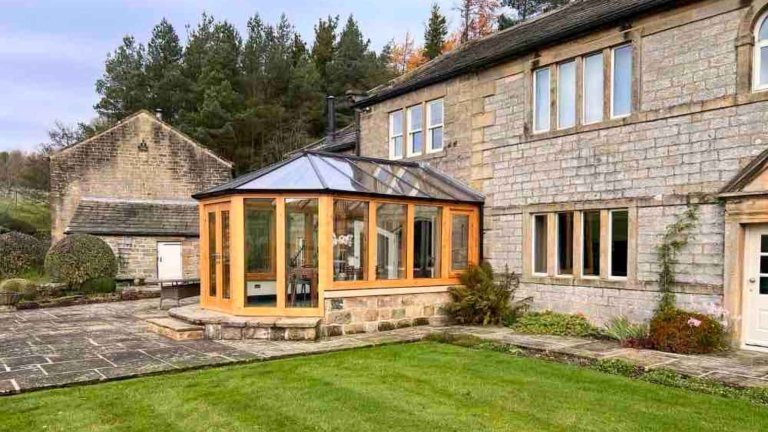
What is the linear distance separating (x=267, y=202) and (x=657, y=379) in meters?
6.28

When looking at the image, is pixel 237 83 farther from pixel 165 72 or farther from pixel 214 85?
pixel 165 72

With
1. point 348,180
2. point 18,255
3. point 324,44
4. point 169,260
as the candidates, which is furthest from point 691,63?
point 324,44

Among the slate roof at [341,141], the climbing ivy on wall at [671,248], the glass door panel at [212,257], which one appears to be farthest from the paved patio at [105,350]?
the slate roof at [341,141]

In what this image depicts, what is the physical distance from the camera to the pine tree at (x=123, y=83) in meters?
30.5

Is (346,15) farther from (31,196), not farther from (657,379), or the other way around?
(657,379)

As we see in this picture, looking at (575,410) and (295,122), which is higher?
(295,122)

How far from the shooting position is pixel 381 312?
9.62 metres

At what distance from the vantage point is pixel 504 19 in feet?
89.4

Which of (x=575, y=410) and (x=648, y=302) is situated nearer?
(x=575, y=410)

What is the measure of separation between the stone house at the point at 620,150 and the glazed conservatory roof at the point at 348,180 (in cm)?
71

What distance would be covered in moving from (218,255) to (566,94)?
697cm

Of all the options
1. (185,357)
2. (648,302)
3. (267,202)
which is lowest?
(185,357)

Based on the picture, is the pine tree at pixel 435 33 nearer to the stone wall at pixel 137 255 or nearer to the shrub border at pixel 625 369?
the stone wall at pixel 137 255

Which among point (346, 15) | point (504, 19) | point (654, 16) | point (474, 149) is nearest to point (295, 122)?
point (346, 15)
